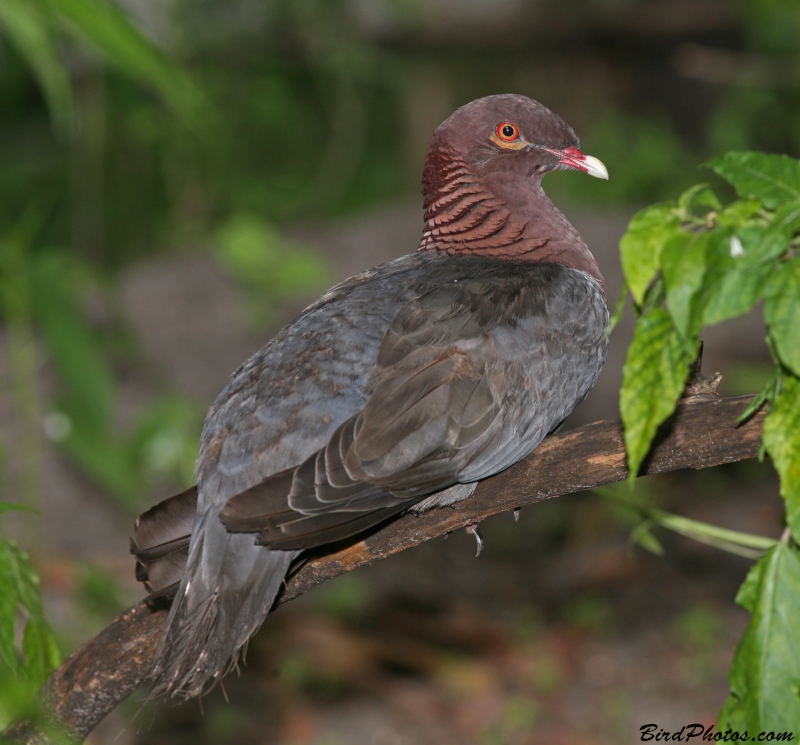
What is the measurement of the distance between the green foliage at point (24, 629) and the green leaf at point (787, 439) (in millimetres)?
1481

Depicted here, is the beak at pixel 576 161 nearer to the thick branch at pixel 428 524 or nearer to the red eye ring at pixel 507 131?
the red eye ring at pixel 507 131

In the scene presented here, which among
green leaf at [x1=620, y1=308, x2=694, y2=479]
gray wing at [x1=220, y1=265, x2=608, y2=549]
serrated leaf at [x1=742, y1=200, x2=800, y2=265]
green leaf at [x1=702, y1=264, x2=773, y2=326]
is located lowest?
gray wing at [x1=220, y1=265, x2=608, y2=549]

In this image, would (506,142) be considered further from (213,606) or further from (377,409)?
Result: (213,606)

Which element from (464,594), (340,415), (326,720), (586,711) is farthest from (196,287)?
(340,415)

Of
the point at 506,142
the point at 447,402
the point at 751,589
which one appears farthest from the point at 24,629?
the point at 506,142

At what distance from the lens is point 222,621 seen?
229 centimetres

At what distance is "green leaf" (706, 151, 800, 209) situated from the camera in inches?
69.2

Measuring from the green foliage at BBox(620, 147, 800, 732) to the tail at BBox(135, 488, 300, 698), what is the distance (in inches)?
41.6

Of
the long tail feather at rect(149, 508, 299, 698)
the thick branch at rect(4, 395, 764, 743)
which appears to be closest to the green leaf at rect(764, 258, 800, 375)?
the thick branch at rect(4, 395, 764, 743)

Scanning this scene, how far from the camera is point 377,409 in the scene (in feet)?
8.23

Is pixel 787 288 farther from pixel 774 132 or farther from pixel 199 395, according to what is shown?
pixel 774 132

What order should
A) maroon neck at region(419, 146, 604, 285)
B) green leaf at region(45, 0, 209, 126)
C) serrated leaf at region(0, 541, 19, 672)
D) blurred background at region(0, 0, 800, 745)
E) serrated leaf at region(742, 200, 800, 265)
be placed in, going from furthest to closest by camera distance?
blurred background at region(0, 0, 800, 745) → maroon neck at region(419, 146, 604, 285) → serrated leaf at region(0, 541, 19, 672) → serrated leaf at region(742, 200, 800, 265) → green leaf at region(45, 0, 209, 126)

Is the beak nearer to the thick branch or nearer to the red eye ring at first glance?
the red eye ring

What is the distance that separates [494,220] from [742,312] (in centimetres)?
161
